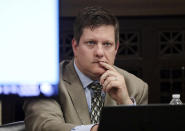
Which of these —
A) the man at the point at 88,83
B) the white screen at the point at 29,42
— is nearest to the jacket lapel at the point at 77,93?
the man at the point at 88,83

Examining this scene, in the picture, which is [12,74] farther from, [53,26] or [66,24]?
[66,24]

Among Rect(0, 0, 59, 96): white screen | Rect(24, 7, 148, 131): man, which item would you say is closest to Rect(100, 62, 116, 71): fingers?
Rect(24, 7, 148, 131): man

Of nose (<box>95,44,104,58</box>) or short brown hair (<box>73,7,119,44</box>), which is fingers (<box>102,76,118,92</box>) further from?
short brown hair (<box>73,7,119,44</box>)

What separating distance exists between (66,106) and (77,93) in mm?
84

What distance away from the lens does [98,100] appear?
143 centimetres

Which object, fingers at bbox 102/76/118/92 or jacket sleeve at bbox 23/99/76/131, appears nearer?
jacket sleeve at bbox 23/99/76/131

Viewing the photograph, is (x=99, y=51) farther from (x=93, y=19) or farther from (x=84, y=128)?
(x=84, y=128)

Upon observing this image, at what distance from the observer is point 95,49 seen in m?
1.37

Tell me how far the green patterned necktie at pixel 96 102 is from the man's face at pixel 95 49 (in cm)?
4

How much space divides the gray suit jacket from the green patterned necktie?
0.08ft

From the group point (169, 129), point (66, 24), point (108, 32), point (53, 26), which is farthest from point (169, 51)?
point (53, 26)

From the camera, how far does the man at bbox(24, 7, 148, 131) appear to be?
128 centimetres

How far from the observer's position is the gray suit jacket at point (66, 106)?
1.20 m

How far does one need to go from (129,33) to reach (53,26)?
2.59m
